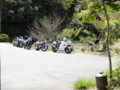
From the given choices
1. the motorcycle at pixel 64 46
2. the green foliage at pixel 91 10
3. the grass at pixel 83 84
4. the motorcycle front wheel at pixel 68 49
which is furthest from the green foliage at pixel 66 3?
the grass at pixel 83 84

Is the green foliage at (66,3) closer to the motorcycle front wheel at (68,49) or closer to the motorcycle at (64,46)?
the motorcycle at (64,46)

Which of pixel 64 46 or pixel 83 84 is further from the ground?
pixel 64 46

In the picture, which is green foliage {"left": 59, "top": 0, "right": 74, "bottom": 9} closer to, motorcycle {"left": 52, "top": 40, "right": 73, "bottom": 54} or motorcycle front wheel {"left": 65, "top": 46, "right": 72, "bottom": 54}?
motorcycle {"left": 52, "top": 40, "right": 73, "bottom": 54}

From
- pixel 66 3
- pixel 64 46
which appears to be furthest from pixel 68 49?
pixel 66 3

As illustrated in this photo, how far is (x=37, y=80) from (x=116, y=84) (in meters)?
2.22

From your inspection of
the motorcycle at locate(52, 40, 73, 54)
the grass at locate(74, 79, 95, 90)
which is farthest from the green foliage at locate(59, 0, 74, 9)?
the grass at locate(74, 79, 95, 90)

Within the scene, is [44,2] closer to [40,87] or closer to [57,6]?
[57,6]

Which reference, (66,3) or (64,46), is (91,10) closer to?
(64,46)

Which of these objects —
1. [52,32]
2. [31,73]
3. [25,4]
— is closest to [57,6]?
[25,4]

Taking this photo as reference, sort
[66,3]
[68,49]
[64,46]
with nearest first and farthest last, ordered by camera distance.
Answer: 1. [68,49]
2. [64,46]
3. [66,3]

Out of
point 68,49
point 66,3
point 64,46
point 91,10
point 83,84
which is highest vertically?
point 66,3

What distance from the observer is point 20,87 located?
486cm

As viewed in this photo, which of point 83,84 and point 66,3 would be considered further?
point 66,3

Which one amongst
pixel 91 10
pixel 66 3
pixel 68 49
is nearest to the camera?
pixel 91 10
